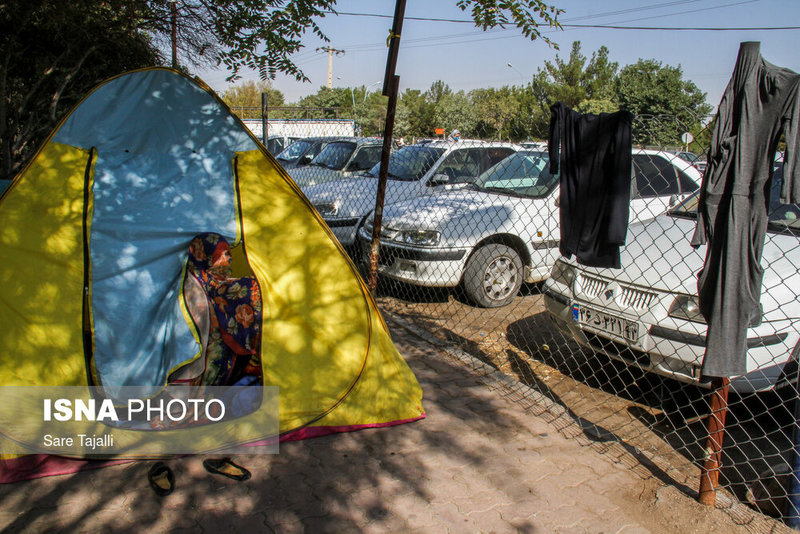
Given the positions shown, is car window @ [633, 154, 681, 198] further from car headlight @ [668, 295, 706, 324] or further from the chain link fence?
car headlight @ [668, 295, 706, 324]

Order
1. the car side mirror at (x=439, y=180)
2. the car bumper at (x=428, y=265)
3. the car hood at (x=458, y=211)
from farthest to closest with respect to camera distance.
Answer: the car side mirror at (x=439, y=180) → the car hood at (x=458, y=211) → the car bumper at (x=428, y=265)

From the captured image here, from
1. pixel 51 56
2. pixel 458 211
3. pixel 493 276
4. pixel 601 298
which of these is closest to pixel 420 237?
pixel 458 211

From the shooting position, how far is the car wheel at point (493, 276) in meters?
5.85

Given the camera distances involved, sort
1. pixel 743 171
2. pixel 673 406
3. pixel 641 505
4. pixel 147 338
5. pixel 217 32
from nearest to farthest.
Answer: pixel 743 171 → pixel 641 505 → pixel 147 338 → pixel 673 406 → pixel 217 32

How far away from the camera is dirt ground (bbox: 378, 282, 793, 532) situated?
310 cm

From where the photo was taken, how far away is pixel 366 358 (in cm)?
353

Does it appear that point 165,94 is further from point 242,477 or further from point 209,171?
point 242,477

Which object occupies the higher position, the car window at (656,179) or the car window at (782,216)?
the car window at (656,179)

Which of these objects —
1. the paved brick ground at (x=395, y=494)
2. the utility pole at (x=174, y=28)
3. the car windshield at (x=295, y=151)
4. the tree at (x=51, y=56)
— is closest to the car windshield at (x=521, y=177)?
the paved brick ground at (x=395, y=494)

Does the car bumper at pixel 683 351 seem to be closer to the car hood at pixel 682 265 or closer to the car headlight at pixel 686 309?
the car headlight at pixel 686 309

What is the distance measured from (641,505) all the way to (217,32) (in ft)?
19.8

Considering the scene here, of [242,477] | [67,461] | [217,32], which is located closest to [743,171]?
[242,477]

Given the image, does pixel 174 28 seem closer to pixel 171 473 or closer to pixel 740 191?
pixel 171 473

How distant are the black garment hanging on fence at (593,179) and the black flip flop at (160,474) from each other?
98.7 inches
